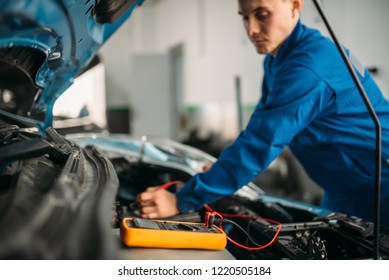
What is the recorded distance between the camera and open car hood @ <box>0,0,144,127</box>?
607 mm

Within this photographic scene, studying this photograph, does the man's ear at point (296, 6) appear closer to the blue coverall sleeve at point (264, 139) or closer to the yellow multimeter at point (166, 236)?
the blue coverall sleeve at point (264, 139)

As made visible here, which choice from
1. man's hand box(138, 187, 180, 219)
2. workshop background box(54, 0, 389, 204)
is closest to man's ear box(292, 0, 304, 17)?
workshop background box(54, 0, 389, 204)

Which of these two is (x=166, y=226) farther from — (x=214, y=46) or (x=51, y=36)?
(x=214, y=46)

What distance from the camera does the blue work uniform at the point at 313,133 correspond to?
3.06 ft

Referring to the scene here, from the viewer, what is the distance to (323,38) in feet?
3.53

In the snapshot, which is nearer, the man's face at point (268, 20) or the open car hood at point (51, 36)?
the open car hood at point (51, 36)

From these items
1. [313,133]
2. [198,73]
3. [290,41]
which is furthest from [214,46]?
[313,133]

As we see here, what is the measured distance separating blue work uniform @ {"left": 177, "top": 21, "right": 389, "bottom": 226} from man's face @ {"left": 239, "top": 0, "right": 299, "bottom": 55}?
0.04m

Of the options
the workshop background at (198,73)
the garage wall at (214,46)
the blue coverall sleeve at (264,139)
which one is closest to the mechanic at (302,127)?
the blue coverall sleeve at (264,139)

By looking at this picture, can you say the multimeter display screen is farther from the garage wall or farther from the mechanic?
the garage wall

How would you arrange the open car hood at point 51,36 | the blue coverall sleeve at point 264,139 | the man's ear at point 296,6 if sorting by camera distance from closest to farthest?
the open car hood at point 51,36
the blue coverall sleeve at point 264,139
the man's ear at point 296,6

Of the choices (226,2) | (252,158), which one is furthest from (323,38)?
(226,2)
